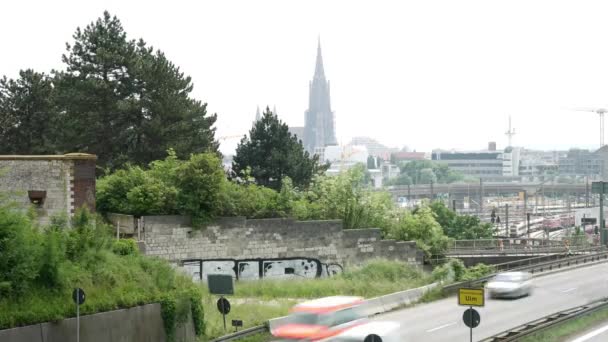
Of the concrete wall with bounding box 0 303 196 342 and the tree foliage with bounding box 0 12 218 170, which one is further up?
the tree foliage with bounding box 0 12 218 170

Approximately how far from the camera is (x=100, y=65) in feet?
165

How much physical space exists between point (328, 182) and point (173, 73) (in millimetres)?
12420

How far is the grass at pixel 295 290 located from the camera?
2861cm

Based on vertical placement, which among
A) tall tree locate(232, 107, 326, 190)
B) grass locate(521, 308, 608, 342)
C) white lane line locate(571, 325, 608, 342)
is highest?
tall tree locate(232, 107, 326, 190)

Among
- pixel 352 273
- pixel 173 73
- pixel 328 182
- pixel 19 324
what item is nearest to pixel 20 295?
pixel 19 324

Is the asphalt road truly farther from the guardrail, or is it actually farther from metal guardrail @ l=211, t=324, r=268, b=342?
metal guardrail @ l=211, t=324, r=268, b=342

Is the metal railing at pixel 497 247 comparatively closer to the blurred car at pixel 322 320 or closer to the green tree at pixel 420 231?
the green tree at pixel 420 231

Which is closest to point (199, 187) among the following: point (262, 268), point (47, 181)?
point (262, 268)

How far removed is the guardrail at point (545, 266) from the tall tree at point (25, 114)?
30.3m

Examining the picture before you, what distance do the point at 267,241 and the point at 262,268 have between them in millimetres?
1293

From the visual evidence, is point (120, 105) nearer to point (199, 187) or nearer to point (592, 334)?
point (199, 187)

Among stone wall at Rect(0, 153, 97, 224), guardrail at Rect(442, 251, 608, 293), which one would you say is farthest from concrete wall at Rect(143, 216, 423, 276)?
guardrail at Rect(442, 251, 608, 293)

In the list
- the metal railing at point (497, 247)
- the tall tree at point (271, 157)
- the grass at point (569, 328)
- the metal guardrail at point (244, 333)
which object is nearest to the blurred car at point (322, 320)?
the metal guardrail at point (244, 333)

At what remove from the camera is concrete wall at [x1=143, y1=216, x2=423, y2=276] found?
36.7 m
